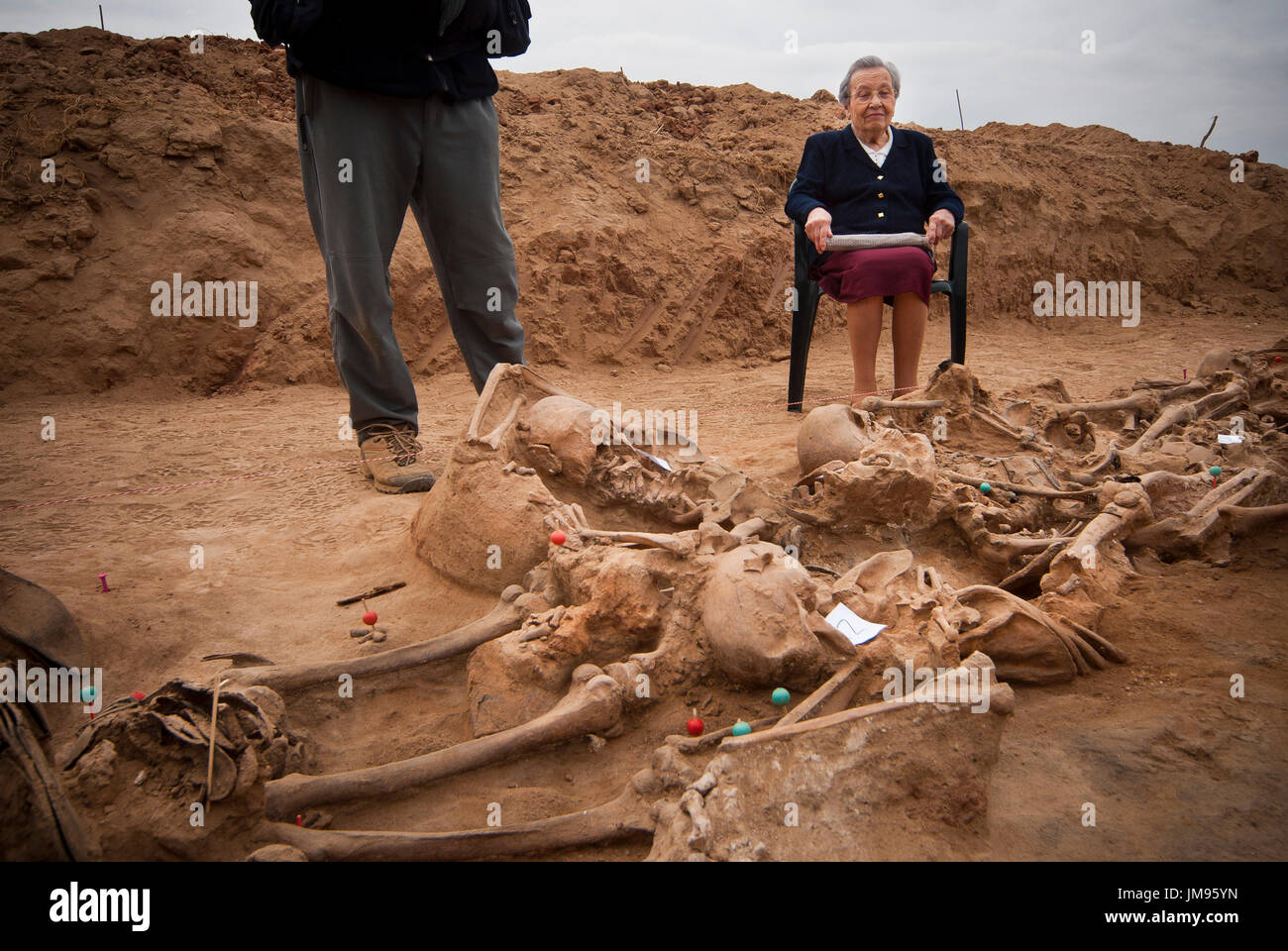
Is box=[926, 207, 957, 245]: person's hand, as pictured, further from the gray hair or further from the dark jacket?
the dark jacket

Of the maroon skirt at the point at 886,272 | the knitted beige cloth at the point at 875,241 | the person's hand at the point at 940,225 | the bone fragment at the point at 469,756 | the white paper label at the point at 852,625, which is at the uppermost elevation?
the person's hand at the point at 940,225

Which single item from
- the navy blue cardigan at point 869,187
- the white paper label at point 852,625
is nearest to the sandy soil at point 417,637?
the white paper label at point 852,625

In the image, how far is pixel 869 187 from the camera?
4875 mm

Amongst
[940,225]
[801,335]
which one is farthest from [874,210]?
[801,335]

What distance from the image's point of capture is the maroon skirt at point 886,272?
4.69 metres

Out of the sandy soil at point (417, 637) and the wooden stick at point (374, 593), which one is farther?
the wooden stick at point (374, 593)

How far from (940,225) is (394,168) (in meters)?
2.96

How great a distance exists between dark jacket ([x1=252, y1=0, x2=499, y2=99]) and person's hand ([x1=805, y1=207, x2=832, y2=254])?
78.2 inches

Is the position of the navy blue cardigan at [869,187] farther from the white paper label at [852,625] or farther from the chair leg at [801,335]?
the white paper label at [852,625]

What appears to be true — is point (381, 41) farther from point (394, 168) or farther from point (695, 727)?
point (695, 727)

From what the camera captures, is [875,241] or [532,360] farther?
[532,360]

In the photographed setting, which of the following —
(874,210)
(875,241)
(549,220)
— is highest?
(549,220)

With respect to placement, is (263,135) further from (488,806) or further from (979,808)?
(979,808)

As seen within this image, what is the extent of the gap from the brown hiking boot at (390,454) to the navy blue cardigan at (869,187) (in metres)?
2.54
